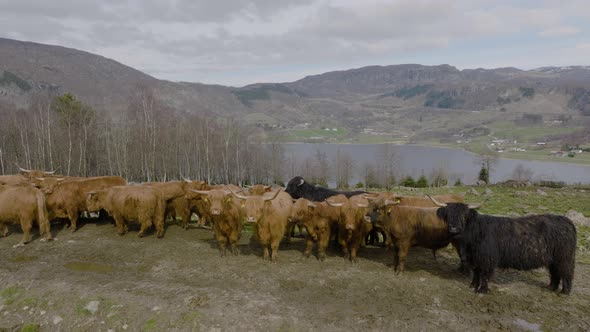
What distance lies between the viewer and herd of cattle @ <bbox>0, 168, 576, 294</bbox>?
728 centimetres

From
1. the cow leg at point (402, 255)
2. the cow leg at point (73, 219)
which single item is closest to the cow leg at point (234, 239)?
the cow leg at point (402, 255)

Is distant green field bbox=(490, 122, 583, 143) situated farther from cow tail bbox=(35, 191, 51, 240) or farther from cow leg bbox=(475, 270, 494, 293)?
cow tail bbox=(35, 191, 51, 240)

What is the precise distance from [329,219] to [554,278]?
5.07 meters

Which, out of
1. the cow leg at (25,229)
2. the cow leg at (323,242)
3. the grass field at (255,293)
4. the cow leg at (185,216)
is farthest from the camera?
the cow leg at (185,216)

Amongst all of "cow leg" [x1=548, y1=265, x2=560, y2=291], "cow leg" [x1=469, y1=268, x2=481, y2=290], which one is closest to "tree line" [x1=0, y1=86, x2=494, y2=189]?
"cow leg" [x1=469, y1=268, x2=481, y2=290]

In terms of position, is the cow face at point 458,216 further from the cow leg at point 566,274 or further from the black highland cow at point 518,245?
the cow leg at point 566,274

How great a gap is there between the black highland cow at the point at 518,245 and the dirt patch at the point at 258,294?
516 mm

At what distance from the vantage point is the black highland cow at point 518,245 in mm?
7176

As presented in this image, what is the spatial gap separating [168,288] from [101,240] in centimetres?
Result: 447

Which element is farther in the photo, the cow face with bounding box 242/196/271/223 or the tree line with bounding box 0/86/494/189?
the tree line with bounding box 0/86/494/189

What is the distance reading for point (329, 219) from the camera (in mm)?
9289

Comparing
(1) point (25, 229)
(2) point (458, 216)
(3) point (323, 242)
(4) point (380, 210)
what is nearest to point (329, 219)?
(3) point (323, 242)

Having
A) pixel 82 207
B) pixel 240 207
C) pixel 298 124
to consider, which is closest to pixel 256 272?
pixel 240 207

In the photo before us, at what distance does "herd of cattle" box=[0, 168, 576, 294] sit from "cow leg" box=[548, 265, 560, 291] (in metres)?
0.02
